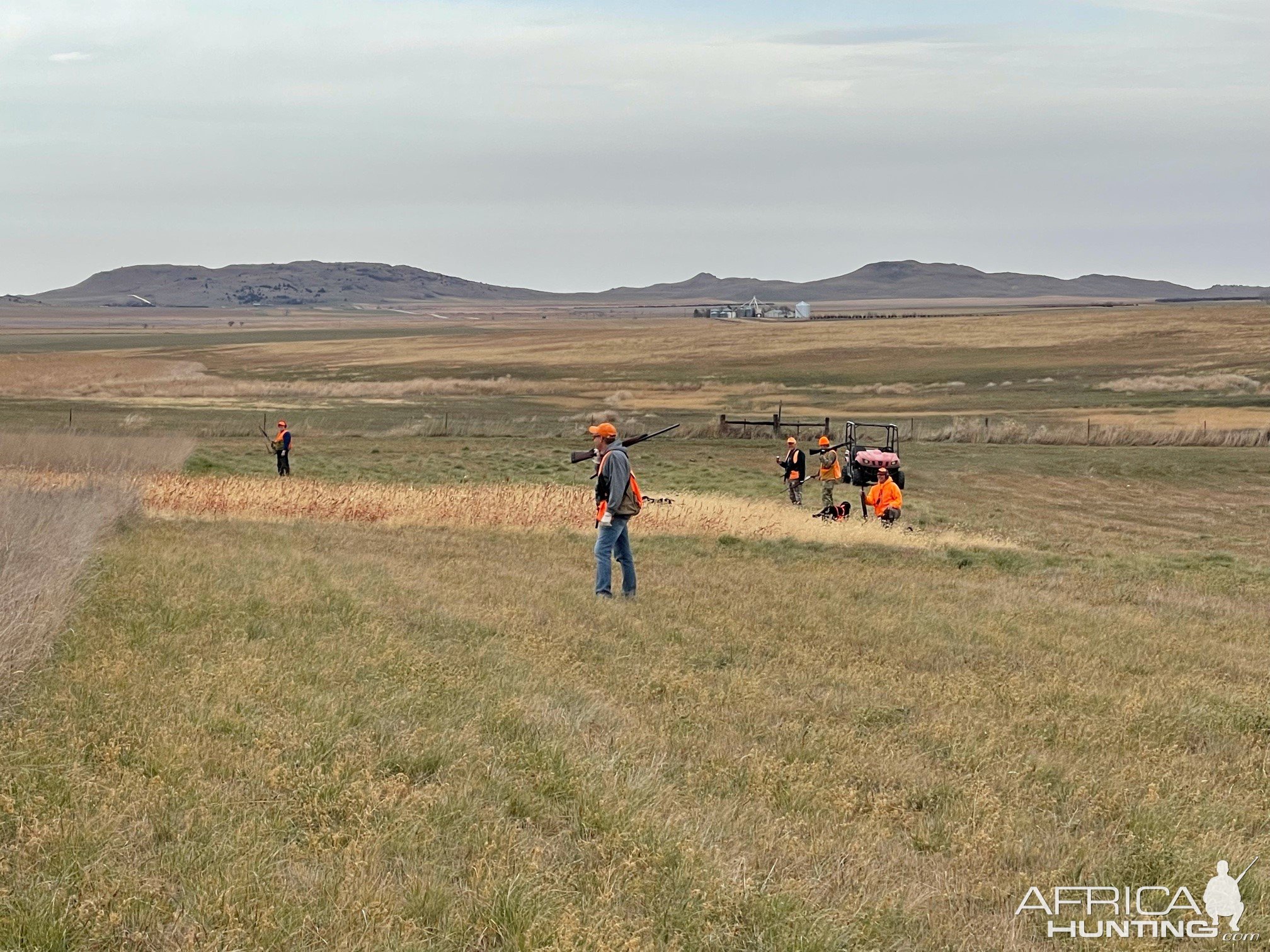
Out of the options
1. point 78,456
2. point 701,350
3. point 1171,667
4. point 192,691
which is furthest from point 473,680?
point 701,350

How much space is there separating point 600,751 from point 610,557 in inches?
247

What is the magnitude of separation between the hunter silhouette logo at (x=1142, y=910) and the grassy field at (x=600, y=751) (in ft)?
0.30

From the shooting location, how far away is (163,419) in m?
50.9

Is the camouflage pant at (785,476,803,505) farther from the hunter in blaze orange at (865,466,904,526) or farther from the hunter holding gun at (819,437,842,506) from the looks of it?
the hunter in blaze orange at (865,466,904,526)

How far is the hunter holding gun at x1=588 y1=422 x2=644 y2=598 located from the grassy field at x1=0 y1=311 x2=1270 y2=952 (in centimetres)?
38

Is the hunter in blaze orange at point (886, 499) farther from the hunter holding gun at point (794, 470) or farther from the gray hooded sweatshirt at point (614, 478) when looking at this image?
the gray hooded sweatshirt at point (614, 478)

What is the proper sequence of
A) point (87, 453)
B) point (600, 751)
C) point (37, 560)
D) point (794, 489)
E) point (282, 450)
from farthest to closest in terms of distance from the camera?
point (282, 450), point (794, 489), point (87, 453), point (37, 560), point (600, 751)

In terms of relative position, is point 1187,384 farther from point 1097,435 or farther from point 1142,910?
point 1142,910

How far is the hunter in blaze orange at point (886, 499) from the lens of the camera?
21656mm

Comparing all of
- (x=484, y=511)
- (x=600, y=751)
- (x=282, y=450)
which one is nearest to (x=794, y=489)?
(x=484, y=511)

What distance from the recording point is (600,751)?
690 centimetres

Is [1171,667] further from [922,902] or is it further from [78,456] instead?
[78,456]

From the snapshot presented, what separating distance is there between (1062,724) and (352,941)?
17.8 ft

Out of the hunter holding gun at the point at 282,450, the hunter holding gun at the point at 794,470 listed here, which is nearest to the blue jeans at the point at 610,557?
the hunter holding gun at the point at 794,470
